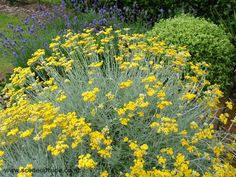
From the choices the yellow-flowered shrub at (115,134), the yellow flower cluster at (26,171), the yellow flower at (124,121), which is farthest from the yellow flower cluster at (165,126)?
the yellow flower cluster at (26,171)

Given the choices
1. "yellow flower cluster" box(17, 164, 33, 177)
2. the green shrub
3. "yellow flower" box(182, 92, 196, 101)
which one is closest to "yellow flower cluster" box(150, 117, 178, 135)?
"yellow flower" box(182, 92, 196, 101)

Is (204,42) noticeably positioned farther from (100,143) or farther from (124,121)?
(100,143)

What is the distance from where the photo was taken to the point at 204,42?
4.70 meters

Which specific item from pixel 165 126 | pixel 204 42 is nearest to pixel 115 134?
pixel 165 126

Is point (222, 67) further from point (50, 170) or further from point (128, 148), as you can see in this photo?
point (50, 170)

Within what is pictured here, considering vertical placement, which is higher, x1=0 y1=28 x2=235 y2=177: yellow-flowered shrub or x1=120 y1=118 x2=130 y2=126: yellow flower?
x1=120 y1=118 x2=130 y2=126: yellow flower

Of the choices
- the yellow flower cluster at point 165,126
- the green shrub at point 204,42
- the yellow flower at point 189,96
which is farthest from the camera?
the green shrub at point 204,42

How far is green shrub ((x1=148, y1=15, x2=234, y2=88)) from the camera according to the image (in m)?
4.72

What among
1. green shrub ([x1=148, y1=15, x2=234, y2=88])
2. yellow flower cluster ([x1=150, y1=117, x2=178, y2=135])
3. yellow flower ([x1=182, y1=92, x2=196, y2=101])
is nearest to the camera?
yellow flower cluster ([x1=150, y1=117, x2=178, y2=135])

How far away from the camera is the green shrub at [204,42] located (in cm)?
472

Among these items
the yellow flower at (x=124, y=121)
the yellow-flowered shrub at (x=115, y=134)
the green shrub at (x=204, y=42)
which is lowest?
the green shrub at (x=204, y=42)

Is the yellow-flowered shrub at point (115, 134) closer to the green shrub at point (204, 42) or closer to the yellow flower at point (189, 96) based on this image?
the yellow flower at point (189, 96)

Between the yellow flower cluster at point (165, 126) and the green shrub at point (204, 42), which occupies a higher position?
the yellow flower cluster at point (165, 126)

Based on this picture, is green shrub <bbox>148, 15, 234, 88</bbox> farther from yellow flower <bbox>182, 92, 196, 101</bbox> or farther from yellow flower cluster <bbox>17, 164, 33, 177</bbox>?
yellow flower cluster <bbox>17, 164, 33, 177</bbox>
